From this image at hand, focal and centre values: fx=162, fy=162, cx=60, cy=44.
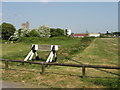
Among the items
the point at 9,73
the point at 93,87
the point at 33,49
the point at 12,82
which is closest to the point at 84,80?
the point at 93,87

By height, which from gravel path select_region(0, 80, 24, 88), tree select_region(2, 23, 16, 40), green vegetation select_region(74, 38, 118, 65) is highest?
tree select_region(2, 23, 16, 40)

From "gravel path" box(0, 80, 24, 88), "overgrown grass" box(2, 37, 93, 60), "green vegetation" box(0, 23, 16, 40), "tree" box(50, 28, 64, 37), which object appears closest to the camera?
"gravel path" box(0, 80, 24, 88)

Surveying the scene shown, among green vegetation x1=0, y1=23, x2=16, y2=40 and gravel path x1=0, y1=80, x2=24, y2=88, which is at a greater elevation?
green vegetation x1=0, y1=23, x2=16, y2=40

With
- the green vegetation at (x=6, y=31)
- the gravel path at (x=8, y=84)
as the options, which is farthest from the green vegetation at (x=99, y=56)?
the green vegetation at (x=6, y=31)

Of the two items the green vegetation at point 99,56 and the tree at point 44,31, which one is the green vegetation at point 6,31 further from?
the green vegetation at point 99,56

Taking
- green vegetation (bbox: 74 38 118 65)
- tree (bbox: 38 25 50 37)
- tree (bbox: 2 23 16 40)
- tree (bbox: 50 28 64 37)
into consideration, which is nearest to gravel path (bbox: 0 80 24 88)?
green vegetation (bbox: 74 38 118 65)

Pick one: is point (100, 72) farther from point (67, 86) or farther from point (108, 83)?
point (67, 86)

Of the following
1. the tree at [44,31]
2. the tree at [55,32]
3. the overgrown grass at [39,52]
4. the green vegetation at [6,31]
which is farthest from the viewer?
the tree at [55,32]

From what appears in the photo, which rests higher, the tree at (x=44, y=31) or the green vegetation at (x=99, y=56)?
the tree at (x=44, y=31)

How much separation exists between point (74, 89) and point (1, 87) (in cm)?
272

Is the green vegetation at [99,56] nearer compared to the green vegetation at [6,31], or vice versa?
the green vegetation at [99,56]

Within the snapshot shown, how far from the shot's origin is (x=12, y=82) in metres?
6.70

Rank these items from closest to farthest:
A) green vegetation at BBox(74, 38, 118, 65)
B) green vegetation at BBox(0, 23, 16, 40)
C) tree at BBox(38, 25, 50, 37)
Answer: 1. green vegetation at BBox(74, 38, 118, 65)
2. green vegetation at BBox(0, 23, 16, 40)
3. tree at BBox(38, 25, 50, 37)

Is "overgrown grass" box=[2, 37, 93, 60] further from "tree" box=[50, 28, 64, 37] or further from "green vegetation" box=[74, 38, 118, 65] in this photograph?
"tree" box=[50, 28, 64, 37]
